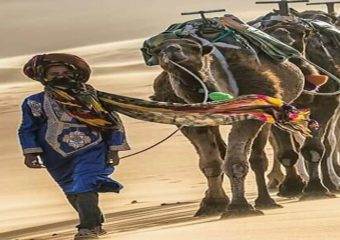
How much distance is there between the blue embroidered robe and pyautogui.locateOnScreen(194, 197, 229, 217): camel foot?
2.07 m

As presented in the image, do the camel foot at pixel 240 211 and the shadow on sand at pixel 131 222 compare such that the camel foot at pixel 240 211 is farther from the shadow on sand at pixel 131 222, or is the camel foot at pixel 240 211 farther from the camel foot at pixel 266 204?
the camel foot at pixel 266 204

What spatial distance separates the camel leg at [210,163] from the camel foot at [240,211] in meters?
1.10

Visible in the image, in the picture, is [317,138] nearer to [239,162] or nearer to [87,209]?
[239,162]

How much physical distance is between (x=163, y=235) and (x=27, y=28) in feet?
214

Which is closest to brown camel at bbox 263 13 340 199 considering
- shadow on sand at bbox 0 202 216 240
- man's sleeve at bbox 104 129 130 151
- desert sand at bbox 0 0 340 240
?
desert sand at bbox 0 0 340 240

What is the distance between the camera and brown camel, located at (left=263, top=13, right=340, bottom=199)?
11.6 m

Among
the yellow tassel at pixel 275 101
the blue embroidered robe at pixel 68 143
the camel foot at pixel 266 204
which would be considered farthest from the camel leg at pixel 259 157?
the blue embroidered robe at pixel 68 143

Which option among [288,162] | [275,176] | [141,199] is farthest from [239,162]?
[141,199]

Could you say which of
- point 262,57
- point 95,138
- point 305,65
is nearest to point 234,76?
point 262,57

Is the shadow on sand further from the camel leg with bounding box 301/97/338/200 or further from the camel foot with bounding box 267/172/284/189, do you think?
the camel foot with bounding box 267/172/284/189

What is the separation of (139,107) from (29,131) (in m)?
0.86

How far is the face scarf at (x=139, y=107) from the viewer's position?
29.2 ft

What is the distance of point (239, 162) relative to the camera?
9914 millimetres

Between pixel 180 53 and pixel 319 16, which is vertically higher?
pixel 180 53
